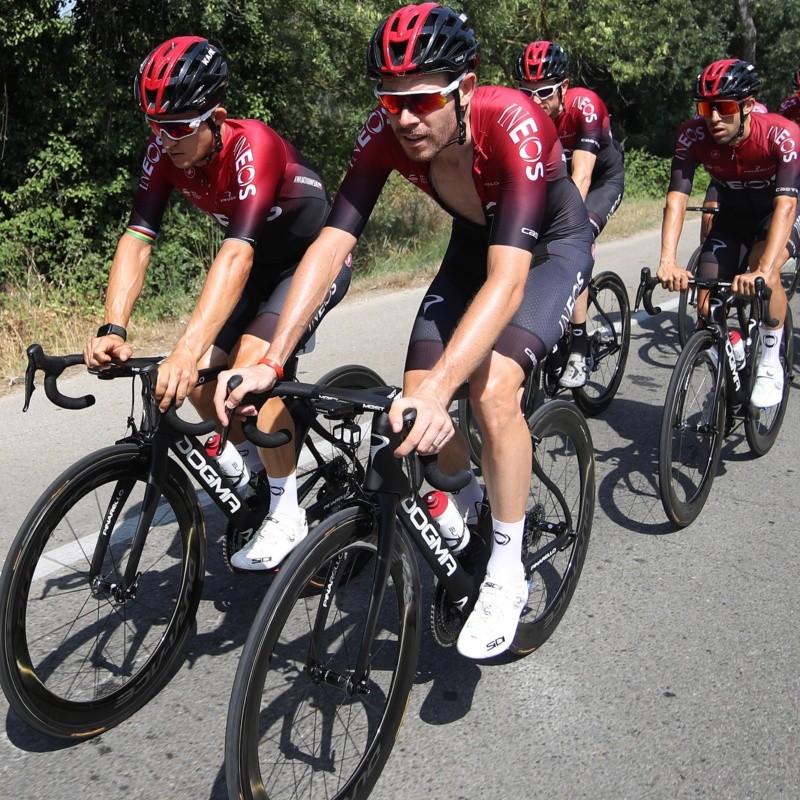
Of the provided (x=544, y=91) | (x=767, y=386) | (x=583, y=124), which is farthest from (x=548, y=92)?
(x=767, y=386)

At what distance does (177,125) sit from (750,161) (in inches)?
142

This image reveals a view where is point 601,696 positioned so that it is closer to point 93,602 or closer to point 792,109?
point 93,602

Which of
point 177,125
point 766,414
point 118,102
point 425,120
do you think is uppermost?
point 425,120

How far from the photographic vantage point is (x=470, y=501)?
345 cm

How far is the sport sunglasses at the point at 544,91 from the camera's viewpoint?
6258mm

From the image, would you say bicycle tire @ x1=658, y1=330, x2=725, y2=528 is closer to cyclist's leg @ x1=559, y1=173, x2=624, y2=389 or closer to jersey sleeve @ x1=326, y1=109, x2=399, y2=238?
cyclist's leg @ x1=559, y1=173, x2=624, y2=389

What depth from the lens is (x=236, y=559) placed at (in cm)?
362

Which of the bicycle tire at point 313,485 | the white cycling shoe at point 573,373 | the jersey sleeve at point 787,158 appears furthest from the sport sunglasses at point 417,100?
the white cycling shoe at point 573,373

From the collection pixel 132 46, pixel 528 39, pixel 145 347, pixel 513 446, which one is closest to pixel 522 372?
pixel 513 446

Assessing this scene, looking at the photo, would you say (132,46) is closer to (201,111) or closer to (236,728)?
(201,111)

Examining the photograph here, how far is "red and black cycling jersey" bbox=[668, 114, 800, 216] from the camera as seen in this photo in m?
5.35

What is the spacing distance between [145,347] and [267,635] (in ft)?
20.0

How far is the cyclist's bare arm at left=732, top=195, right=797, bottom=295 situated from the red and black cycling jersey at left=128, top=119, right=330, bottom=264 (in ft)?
8.04

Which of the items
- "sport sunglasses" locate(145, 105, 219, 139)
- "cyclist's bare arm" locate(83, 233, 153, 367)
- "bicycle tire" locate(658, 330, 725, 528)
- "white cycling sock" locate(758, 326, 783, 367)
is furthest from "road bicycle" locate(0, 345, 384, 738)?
"white cycling sock" locate(758, 326, 783, 367)
